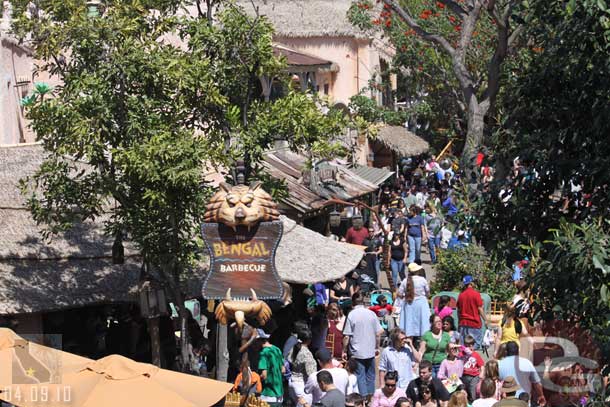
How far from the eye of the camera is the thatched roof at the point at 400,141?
3834 centimetres

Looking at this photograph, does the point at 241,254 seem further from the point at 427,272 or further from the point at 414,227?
the point at 427,272

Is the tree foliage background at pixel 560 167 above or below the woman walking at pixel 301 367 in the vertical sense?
above

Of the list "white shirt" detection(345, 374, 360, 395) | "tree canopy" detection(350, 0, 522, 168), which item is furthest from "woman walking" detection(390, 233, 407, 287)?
"white shirt" detection(345, 374, 360, 395)

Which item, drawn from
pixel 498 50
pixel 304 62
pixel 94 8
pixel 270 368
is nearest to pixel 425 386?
pixel 270 368

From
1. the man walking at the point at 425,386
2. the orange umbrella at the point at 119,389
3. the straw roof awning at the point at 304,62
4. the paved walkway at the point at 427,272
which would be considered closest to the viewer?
the orange umbrella at the point at 119,389

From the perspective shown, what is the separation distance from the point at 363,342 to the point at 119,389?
4914mm

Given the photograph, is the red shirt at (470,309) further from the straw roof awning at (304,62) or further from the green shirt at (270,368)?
the straw roof awning at (304,62)

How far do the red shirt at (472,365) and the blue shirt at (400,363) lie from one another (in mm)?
685

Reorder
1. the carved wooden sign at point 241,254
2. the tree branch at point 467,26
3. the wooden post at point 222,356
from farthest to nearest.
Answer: the tree branch at point 467,26
the wooden post at point 222,356
the carved wooden sign at point 241,254

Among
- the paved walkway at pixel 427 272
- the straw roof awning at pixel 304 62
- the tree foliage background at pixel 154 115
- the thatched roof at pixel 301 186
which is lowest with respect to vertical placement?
the paved walkway at pixel 427 272

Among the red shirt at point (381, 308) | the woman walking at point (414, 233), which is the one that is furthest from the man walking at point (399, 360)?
the woman walking at point (414, 233)

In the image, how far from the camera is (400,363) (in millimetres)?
15055

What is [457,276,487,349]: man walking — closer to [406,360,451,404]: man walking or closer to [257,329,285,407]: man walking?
[406,360,451,404]: man walking

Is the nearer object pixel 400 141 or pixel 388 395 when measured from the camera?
pixel 388 395
